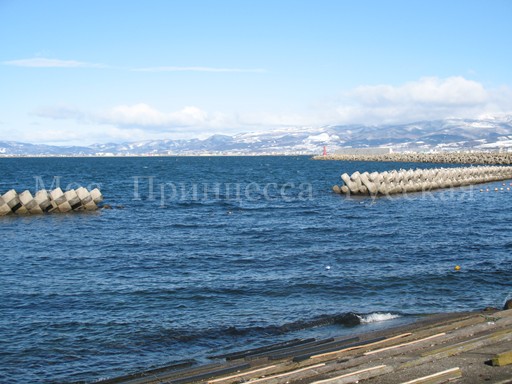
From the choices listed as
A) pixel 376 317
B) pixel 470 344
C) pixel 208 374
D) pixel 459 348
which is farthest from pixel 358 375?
pixel 376 317

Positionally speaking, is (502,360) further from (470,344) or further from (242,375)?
(242,375)

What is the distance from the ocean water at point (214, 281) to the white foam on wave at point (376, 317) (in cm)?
9

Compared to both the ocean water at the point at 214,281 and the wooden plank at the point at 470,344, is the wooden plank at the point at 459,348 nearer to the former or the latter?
the wooden plank at the point at 470,344

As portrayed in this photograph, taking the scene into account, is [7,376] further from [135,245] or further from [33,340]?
[135,245]

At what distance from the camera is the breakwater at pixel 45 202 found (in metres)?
37.0

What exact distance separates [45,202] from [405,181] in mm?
28346

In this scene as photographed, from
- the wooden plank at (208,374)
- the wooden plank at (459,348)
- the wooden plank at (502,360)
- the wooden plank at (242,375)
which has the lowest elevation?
the wooden plank at (208,374)

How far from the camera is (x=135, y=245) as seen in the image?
25.5 meters

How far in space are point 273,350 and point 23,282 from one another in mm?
9776

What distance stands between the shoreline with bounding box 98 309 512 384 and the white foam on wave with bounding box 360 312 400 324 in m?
1.78

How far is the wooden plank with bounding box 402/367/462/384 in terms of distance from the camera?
8.52 meters

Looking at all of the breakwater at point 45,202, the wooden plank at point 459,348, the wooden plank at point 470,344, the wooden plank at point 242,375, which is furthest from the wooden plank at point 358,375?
the breakwater at point 45,202

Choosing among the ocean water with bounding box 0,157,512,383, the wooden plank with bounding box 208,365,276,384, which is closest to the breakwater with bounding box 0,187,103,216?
the ocean water with bounding box 0,157,512,383

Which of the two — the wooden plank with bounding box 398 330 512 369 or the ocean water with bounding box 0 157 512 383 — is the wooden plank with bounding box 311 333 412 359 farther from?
the ocean water with bounding box 0 157 512 383
